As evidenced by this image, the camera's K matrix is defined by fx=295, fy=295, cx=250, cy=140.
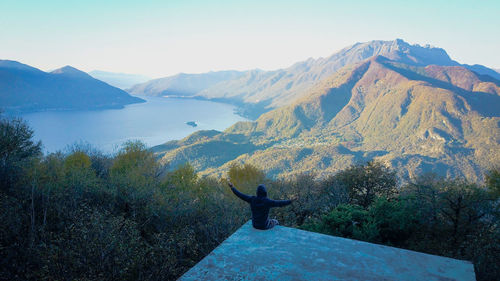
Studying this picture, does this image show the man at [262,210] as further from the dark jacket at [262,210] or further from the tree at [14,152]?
the tree at [14,152]

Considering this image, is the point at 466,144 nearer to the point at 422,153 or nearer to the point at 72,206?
the point at 422,153

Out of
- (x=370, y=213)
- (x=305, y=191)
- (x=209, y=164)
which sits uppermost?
(x=370, y=213)

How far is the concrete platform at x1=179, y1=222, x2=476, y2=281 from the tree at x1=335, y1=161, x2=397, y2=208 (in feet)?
65.6

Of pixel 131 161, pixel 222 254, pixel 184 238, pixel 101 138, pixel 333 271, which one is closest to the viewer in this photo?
pixel 333 271

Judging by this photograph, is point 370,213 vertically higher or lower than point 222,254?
lower

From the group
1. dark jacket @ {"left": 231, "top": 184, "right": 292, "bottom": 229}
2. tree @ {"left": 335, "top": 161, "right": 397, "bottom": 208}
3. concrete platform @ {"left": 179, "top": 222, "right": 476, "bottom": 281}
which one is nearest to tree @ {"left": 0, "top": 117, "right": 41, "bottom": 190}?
dark jacket @ {"left": 231, "top": 184, "right": 292, "bottom": 229}

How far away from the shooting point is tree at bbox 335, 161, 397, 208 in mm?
27844

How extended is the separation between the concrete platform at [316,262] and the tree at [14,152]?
660 inches

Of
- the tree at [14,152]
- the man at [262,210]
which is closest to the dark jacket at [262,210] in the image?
the man at [262,210]

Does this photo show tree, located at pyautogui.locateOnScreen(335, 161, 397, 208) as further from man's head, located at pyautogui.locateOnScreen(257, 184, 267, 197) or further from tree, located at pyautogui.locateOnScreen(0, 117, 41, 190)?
tree, located at pyautogui.locateOnScreen(0, 117, 41, 190)

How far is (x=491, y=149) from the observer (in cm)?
15600

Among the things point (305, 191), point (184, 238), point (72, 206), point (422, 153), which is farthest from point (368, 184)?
point (422, 153)

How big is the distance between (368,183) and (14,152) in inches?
1159

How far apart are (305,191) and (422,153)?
572 ft
